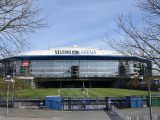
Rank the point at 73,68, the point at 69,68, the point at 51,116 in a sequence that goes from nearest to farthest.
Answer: the point at 51,116
the point at 69,68
the point at 73,68

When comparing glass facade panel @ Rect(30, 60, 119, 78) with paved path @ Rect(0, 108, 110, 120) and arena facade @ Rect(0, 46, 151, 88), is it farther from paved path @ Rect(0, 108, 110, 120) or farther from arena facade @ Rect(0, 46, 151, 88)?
paved path @ Rect(0, 108, 110, 120)

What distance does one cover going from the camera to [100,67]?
198375mm

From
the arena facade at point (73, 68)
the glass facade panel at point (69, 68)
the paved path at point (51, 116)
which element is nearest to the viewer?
the paved path at point (51, 116)

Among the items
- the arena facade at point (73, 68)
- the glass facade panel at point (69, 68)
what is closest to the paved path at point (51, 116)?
the arena facade at point (73, 68)

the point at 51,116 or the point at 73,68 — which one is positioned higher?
the point at 73,68

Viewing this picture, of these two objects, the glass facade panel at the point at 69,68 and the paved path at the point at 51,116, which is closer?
the paved path at the point at 51,116

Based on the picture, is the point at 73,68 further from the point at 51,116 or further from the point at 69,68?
the point at 51,116

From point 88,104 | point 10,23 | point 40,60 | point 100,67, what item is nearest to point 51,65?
point 40,60

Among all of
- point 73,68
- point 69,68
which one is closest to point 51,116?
point 69,68

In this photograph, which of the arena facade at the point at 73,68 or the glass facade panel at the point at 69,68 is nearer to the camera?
the arena facade at the point at 73,68

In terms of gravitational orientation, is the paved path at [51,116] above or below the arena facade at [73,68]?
below

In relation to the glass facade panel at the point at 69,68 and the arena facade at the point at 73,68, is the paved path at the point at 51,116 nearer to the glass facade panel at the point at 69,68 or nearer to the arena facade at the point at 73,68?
the arena facade at the point at 73,68

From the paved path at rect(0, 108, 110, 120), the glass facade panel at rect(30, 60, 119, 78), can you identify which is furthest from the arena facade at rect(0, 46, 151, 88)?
the paved path at rect(0, 108, 110, 120)

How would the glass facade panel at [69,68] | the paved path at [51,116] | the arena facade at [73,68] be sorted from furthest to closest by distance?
the glass facade panel at [69,68] → the arena facade at [73,68] → the paved path at [51,116]
